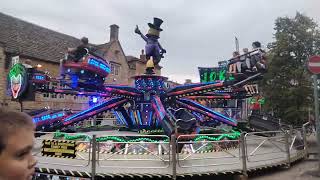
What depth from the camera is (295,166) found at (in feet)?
36.0

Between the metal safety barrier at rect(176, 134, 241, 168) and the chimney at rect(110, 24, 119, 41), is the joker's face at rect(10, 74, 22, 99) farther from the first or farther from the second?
the chimney at rect(110, 24, 119, 41)

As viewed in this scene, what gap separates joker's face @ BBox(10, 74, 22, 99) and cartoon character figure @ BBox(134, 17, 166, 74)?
18.7 ft

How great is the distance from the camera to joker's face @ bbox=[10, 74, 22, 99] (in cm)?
1412

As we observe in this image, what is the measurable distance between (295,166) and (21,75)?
1096cm

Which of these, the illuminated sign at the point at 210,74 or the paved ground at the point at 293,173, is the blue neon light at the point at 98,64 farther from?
the illuminated sign at the point at 210,74

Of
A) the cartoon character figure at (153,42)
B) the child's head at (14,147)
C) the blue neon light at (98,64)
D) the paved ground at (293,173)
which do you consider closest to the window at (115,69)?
the cartoon character figure at (153,42)

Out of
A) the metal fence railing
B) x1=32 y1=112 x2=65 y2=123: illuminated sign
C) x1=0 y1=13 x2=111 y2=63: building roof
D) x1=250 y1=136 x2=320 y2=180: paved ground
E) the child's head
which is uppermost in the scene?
x1=0 y1=13 x2=111 y2=63: building roof

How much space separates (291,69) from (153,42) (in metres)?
7.59

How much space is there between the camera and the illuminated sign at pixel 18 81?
14098 mm

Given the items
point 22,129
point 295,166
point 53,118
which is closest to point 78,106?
point 53,118

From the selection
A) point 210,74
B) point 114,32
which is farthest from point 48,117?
point 114,32

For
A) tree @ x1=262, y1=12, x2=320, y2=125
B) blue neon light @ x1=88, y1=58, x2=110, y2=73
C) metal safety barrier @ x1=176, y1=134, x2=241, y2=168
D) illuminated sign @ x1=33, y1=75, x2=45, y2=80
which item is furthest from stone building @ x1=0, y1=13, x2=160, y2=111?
tree @ x1=262, y1=12, x2=320, y2=125

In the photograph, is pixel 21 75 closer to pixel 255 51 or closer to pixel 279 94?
pixel 255 51

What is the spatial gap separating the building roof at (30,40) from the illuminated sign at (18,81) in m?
14.6
